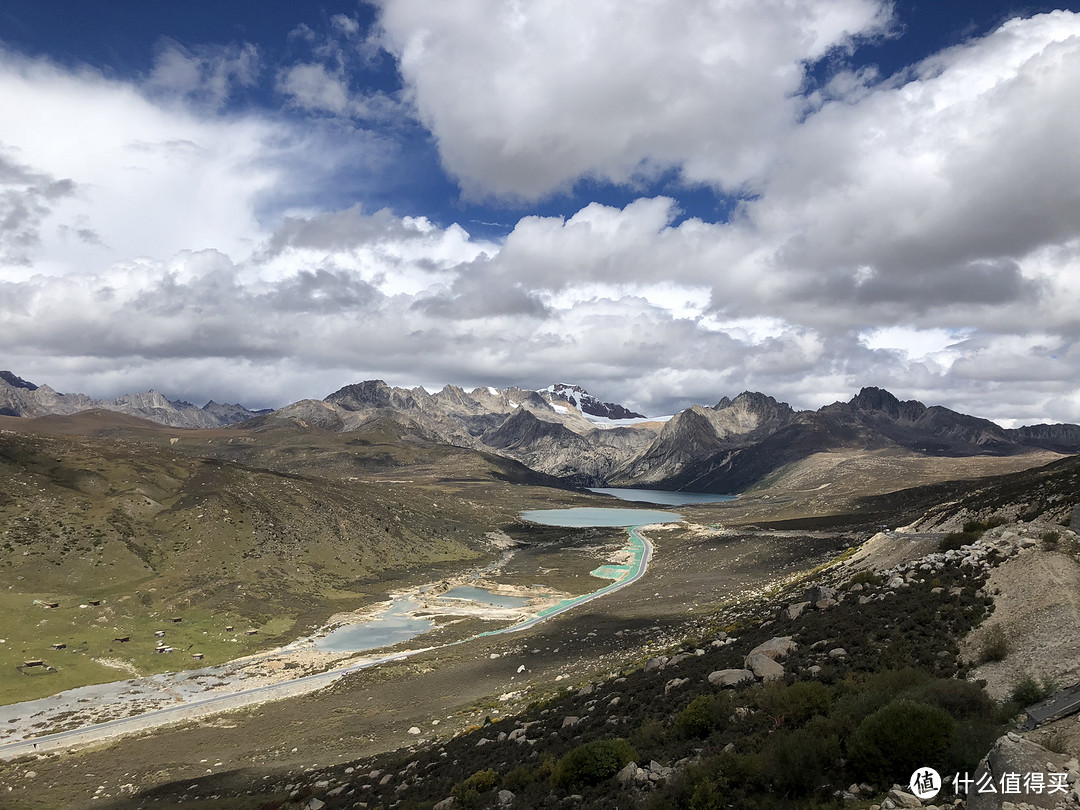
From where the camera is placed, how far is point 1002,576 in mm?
27016

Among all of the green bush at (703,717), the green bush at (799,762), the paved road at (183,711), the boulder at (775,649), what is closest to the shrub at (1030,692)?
the green bush at (799,762)

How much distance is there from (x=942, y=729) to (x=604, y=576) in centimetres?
11461

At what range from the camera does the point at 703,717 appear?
21.6 m

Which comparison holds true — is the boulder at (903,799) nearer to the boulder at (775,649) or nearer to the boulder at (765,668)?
the boulder at (765,668)

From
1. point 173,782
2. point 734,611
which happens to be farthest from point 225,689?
point 734,611

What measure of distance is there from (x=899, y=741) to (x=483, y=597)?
101m

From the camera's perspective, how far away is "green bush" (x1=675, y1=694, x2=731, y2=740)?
21359 mm

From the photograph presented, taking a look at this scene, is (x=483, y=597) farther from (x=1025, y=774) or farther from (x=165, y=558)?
(x=1025, y=774)

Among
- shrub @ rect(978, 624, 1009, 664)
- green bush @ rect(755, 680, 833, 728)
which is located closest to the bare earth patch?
shrub @ rect(978, 624, 1009, 664)

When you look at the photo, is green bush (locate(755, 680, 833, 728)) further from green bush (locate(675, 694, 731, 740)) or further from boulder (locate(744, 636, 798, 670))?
boulder (locate(744, 636, 798, 670))

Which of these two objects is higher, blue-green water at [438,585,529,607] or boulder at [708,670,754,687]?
boulder at [708,670,754,687]

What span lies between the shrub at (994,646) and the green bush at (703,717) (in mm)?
9819

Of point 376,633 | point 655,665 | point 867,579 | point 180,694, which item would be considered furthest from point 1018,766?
point 376,633

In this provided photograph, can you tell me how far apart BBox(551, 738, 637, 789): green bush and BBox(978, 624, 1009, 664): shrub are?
13.8m
